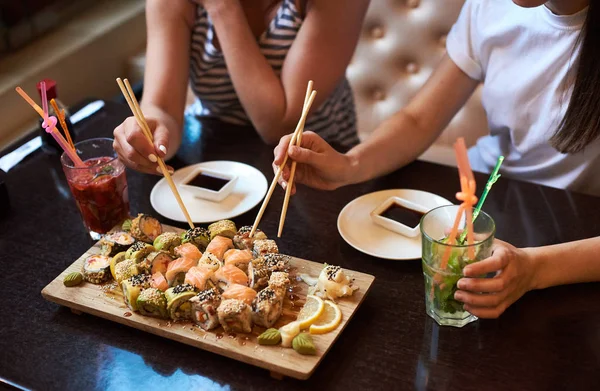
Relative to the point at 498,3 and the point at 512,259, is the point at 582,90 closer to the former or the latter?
the point at 498,3

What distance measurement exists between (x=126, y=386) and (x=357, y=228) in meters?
0.63

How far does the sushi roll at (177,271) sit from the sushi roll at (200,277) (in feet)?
0.07

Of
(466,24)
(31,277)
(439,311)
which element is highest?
(466,24)

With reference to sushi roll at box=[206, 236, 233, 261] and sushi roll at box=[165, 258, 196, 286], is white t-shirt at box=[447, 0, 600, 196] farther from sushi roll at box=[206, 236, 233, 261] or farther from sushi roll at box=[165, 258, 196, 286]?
sushi roll at box=[165, 258, 196, 286]

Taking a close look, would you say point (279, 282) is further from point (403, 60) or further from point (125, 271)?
point (403, 60)

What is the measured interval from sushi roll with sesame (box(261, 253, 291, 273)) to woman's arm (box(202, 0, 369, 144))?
61 centimetres

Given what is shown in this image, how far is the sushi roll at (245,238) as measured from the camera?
52.7 inches

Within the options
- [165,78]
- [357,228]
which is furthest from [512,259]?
[165,78]

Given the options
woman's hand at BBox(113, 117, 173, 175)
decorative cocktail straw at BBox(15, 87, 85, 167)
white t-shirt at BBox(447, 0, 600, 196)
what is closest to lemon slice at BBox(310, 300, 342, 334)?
woman's hand at BBox(113, 117, 173, 175)

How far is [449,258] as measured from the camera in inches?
43.8

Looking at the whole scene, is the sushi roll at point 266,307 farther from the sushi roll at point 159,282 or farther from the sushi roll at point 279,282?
the sushi roll at point 159,282

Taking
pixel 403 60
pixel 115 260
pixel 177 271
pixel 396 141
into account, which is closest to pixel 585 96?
pixel 396 141

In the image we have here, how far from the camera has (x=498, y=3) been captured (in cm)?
163

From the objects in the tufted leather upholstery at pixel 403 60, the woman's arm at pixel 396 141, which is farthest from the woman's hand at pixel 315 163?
the tufted leather upholstery at pixel 403 60
